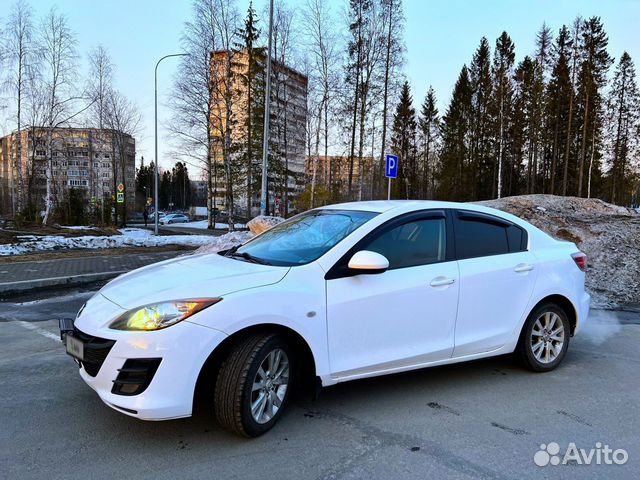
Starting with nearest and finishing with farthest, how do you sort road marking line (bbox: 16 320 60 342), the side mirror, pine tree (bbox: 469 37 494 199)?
the side mirror
road marking line (bbox: 16 320 60 342)
pine tree (bbox: 469 37 494 199)

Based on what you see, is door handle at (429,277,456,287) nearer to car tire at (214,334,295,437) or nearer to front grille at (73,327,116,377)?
car tire at (214,334,295,437)

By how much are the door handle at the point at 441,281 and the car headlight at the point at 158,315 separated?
1.71 metres

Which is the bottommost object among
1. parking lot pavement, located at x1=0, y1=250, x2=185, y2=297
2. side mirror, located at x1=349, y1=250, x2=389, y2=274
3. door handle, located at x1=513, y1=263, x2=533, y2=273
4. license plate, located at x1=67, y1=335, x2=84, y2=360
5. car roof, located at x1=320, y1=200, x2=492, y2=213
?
parking lot pavement, located at x1=0, y1=250, x2=185, y2=297

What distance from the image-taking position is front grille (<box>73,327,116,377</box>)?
114 inches

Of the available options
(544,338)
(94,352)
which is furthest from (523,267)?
(94,352)

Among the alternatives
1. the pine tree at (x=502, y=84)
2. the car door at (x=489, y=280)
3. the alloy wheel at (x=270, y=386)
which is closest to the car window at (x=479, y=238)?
the car door at (x=489, y=280)

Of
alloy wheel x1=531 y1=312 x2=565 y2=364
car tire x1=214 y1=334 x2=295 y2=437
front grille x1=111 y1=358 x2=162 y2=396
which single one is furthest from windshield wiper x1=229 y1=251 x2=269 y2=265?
alloy wheel x1=531 y1=312 x2=565 y2=364

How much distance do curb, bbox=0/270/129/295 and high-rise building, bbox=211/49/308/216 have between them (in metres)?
22.4

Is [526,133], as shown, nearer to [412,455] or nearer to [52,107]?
[52,107]

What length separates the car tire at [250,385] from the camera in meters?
2.95

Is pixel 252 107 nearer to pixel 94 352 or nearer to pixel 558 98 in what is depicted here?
pixel 558 98

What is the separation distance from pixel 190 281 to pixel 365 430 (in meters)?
1.58

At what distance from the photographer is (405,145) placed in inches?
2205

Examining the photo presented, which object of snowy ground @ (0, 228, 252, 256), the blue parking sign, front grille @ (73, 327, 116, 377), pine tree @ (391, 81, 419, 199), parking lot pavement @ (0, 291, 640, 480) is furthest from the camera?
pine tree @ (391, 81, 419, 199)
